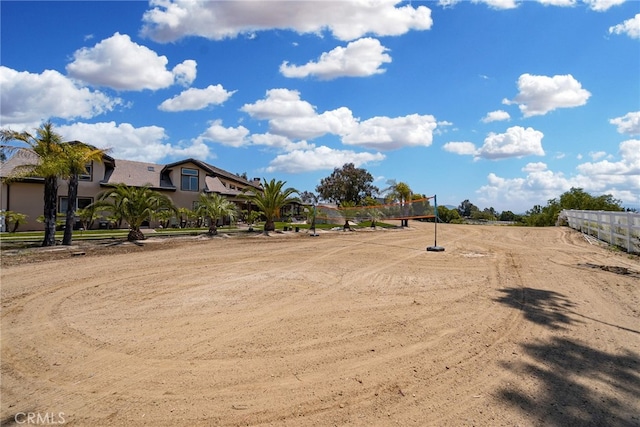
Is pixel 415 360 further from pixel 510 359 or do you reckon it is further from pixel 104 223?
pixel 104 223

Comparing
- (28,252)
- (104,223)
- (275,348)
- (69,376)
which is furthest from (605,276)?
(104,223)

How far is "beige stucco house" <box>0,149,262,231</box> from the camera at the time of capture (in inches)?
922

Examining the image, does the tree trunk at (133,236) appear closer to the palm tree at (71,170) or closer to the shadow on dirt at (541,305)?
the palm tree at (71,170)

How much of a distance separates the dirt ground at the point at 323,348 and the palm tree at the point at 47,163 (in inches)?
246

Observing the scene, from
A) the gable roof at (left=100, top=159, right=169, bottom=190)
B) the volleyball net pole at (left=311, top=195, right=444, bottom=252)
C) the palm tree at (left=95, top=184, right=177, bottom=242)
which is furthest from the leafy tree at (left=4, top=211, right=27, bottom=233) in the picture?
the volleyball net pole at (left=311, top=195, right=444, bottom=252)

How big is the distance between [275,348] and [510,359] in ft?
9.58

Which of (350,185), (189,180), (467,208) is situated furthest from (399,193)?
(467,208)

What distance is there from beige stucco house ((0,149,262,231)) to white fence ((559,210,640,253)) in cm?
1987

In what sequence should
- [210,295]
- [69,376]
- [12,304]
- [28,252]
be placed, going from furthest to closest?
[28,252], [210,295], [12,304], [69,376]

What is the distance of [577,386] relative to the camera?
3680 mm

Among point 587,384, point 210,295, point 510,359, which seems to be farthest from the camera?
point 210,295

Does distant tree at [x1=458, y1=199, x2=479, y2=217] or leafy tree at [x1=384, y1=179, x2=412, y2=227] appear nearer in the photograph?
leafy tree at [x1=384, y1=179, x2=412, y2=227]

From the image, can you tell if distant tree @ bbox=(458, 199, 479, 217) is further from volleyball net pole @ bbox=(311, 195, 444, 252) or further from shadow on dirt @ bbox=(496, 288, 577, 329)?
shadow on dirt @ bbox=(496, 288, 577, 329)

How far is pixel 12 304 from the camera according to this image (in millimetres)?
6801
